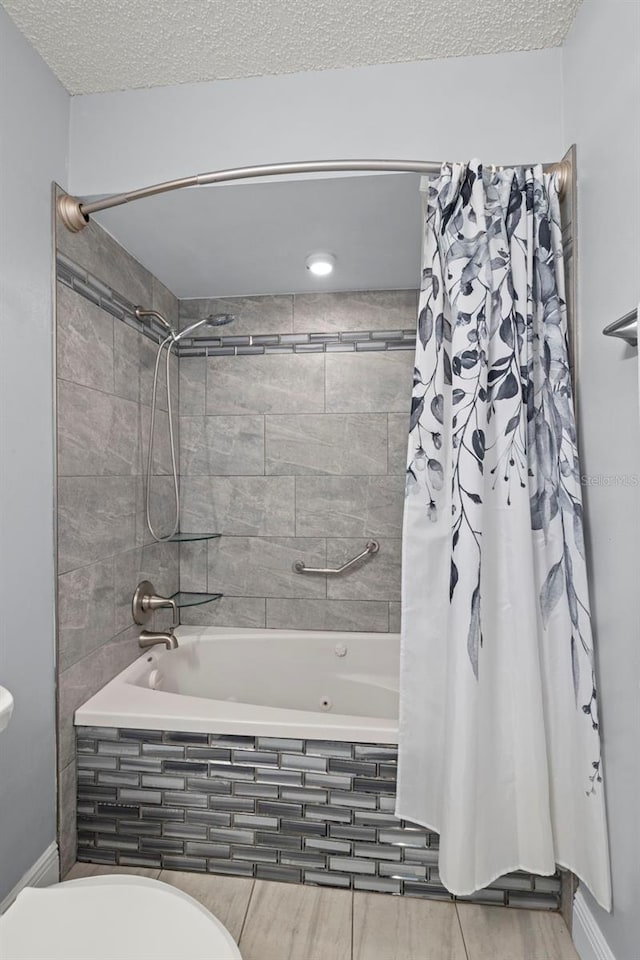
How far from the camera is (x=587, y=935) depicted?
4.76ft

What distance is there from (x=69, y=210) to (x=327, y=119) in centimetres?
87

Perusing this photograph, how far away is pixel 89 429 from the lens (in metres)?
1.95

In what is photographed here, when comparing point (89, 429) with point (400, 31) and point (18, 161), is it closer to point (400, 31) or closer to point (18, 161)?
point (18, 161)

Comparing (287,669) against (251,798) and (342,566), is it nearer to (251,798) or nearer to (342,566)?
(342,566)

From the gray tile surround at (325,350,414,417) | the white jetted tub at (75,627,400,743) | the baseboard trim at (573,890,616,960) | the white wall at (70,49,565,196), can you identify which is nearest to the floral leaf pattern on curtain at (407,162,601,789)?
the white wall at (70,49,565,196)

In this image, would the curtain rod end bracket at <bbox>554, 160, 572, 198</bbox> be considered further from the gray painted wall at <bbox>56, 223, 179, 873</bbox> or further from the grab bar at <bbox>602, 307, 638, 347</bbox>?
the gray painted wall at <bbox>56, 223, 179, 873</bbox>

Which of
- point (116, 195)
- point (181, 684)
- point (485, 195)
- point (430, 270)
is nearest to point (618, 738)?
point (430, 270)

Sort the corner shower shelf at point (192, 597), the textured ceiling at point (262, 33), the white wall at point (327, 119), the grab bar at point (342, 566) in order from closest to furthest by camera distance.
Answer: the textured ceiling at point (262, 33), the white wall at point (327, 119), the corner shower shelf at point (192, 597), the grab bar at point (342, 566)

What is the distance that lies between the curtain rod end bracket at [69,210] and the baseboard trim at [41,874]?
6.47 ft

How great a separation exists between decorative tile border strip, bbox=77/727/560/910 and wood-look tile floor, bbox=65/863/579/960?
0.12 feet

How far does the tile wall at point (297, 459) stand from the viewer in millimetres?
2682

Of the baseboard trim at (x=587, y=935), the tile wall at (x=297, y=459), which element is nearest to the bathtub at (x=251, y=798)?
the baseboard trim at (x=587, y=935)

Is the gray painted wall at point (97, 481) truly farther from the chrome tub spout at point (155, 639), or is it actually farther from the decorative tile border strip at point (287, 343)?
the decorative tile border strip at point (287, 343)

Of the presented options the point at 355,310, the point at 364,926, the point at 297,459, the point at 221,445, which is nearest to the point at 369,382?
the point at 355,310
